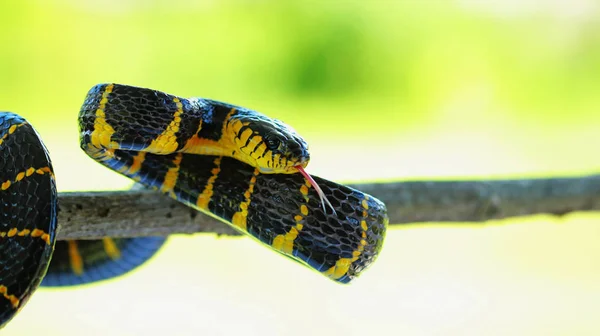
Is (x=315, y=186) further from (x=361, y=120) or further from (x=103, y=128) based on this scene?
(x=361, y=120)

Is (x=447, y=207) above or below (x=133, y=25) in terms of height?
above

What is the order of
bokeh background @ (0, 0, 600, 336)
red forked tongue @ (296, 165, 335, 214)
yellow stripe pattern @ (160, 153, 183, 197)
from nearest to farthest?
red forked tongue @ (296, 165, 335, 214) → yellow stripe pattern @ (160, 153, 183, 197) → bokeh background @ (0, 0, 600, 336)

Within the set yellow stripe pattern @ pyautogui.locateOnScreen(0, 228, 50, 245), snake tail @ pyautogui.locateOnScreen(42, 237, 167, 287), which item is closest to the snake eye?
yellow stripe pattern @ pyautogui.locateOnScreen(0, 228, 50, 245)

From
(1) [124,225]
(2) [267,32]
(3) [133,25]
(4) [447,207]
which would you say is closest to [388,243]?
(2) [267,32]

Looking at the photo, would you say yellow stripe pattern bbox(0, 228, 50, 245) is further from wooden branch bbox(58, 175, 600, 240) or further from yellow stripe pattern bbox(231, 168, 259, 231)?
yellow stripe pattern bbox(231, 168, 259, 231)

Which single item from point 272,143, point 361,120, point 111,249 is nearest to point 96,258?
point 111,249

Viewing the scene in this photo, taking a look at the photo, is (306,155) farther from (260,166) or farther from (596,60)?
(596,60)
